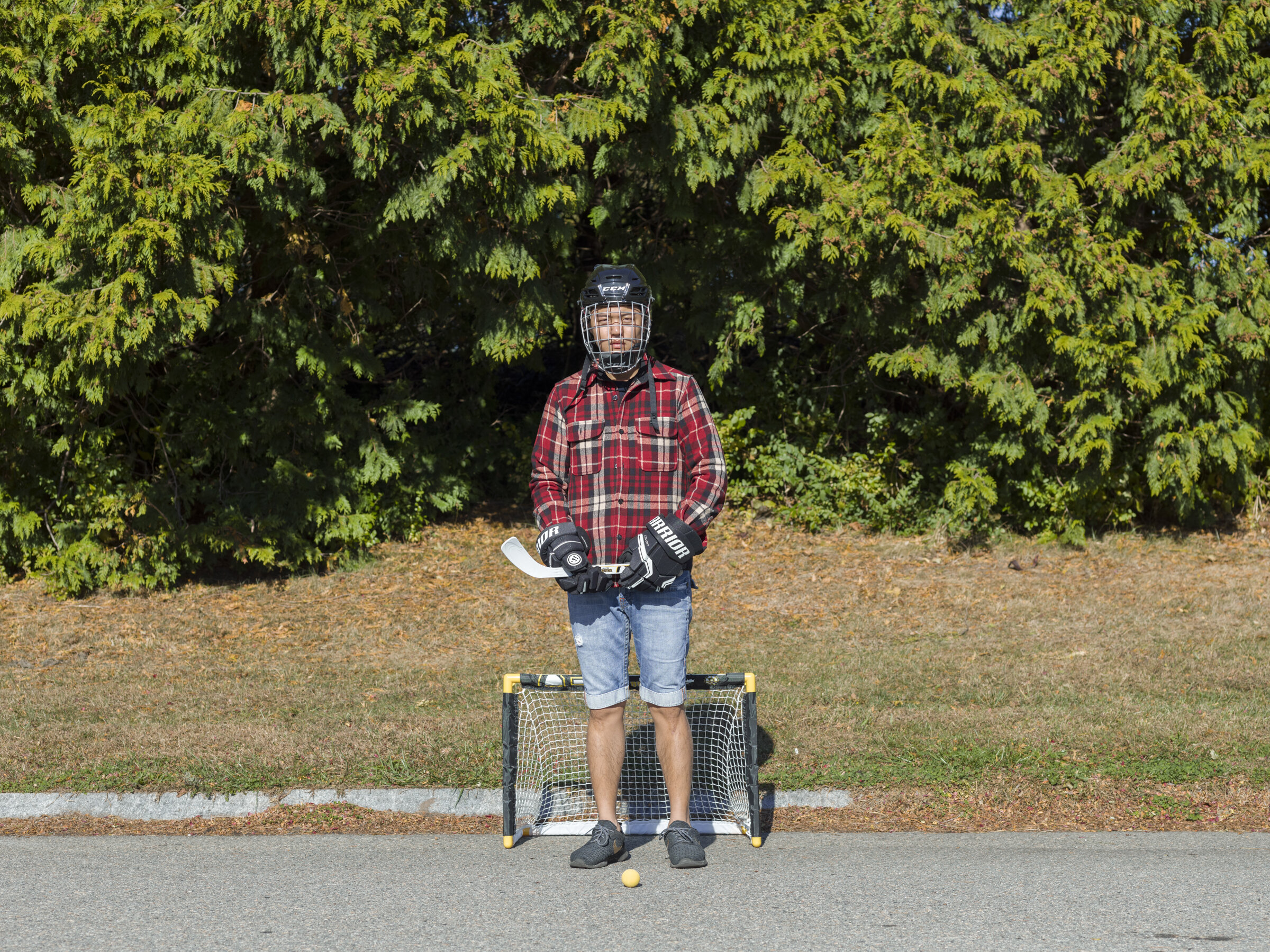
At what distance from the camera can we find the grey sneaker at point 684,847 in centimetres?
441

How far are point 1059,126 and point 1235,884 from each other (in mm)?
7585

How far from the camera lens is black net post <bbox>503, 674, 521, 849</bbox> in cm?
470

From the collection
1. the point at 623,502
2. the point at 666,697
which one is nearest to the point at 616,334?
the point at 623,502

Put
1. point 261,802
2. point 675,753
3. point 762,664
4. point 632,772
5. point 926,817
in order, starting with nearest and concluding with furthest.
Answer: point 675,753
point 926,817
point 261,802
point 632,772
point 762,664

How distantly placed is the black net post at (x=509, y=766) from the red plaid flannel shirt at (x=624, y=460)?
0.75 meters

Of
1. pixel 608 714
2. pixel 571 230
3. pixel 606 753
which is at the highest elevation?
pixel 571 230

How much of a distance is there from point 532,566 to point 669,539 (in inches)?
21.4

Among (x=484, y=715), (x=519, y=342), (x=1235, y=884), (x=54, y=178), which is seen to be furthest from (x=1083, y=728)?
(x=54, y=178)

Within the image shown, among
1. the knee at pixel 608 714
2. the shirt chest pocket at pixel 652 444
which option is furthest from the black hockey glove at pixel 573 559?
the knee at pixel 608 714

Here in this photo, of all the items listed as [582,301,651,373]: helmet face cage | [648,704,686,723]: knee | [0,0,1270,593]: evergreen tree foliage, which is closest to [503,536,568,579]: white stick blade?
[648,704,686,723]: knee

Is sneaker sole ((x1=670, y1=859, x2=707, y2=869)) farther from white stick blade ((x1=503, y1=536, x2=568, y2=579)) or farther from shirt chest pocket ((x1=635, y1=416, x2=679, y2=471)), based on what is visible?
shirt chest pocket ((x1=635, y1=416, x2=679, y2=471))

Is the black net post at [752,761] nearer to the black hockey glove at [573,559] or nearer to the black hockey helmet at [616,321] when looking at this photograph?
the black hockey glove at [573,559]

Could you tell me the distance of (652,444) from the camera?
14.5ft

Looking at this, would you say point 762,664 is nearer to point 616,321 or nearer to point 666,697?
point 666,697
